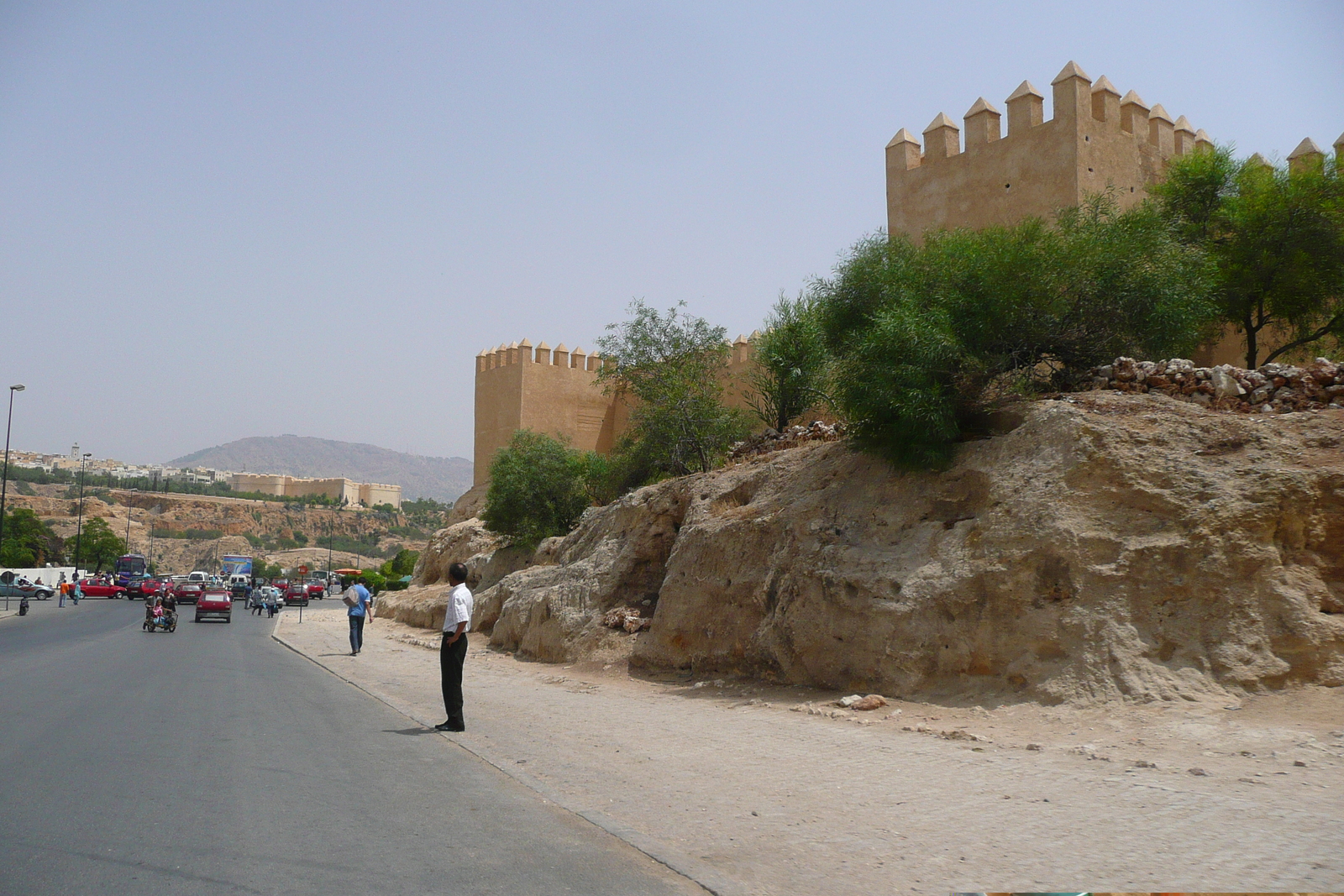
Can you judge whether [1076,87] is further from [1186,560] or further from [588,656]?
[588,656]

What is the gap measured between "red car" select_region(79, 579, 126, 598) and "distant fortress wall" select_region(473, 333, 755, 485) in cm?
3148

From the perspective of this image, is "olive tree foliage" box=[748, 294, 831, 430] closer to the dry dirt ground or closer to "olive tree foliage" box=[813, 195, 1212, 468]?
"olive tree foliage" box=[813, 195, 1212, 468]

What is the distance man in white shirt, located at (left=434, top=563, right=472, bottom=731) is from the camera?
28.7ft

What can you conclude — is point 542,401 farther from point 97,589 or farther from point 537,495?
point 97,589

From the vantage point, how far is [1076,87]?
18.2m

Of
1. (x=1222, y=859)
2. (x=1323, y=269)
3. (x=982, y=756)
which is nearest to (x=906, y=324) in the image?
(x=982, y=756)

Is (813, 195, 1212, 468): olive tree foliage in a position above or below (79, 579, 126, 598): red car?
above

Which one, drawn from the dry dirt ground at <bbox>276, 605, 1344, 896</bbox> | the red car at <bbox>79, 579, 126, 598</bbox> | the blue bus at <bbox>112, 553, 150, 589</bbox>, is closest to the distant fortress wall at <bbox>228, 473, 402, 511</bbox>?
the blue bus at <bbox>112, 553, 150, 589</bbox>

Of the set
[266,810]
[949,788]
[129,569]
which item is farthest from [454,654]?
[129,569]

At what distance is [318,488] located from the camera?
168375 mm

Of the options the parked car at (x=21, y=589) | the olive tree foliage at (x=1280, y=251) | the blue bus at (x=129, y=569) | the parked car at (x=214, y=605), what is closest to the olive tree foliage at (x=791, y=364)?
the olive tree foliage at (x=1280, y=251)

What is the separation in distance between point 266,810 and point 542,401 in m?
30.1

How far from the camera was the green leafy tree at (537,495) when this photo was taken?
2664 centimetres

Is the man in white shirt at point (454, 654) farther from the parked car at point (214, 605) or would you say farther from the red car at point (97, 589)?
the red car at point (97, 589)
